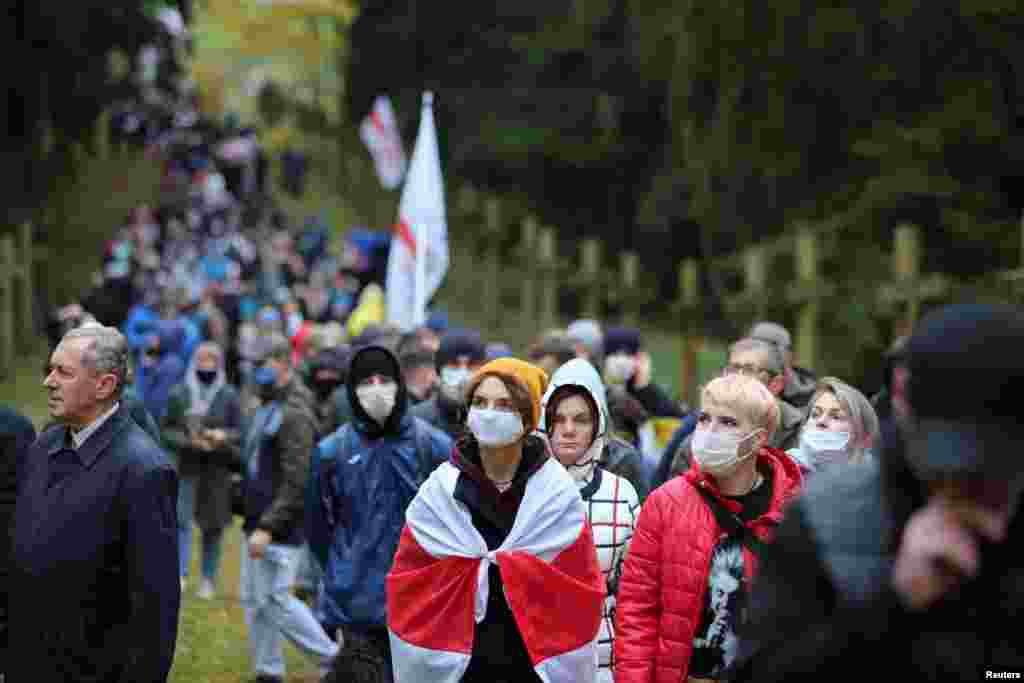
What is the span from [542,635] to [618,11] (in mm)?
30939

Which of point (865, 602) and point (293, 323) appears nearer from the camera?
point (865, 602)

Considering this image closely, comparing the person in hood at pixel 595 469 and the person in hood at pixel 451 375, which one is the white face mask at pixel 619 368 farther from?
the person in hood at pixel 595 469

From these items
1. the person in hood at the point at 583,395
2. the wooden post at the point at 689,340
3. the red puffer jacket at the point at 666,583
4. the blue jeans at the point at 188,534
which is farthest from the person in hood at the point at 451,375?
the wooden post at the point at 689,340

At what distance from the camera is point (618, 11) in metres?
36.9

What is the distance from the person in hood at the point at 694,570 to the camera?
6.42m

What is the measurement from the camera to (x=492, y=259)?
38.2 metres

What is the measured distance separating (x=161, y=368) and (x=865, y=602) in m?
13.5

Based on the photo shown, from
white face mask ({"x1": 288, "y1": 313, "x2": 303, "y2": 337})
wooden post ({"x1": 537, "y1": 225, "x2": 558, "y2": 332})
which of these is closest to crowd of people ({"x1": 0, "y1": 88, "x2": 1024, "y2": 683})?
white face mask ({"x1": 288, "y1": 313, "x2": 303, "y2": 337})

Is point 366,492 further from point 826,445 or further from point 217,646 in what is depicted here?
point 217,646

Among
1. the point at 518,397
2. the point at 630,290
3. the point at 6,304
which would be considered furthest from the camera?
the point at 630,290

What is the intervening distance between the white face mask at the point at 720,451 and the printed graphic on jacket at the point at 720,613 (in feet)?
1.15

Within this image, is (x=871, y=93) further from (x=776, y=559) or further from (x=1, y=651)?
(x=776, y=559)

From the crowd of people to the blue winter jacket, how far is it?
0.05 feet

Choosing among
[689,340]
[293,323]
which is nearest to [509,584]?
[293,323]
